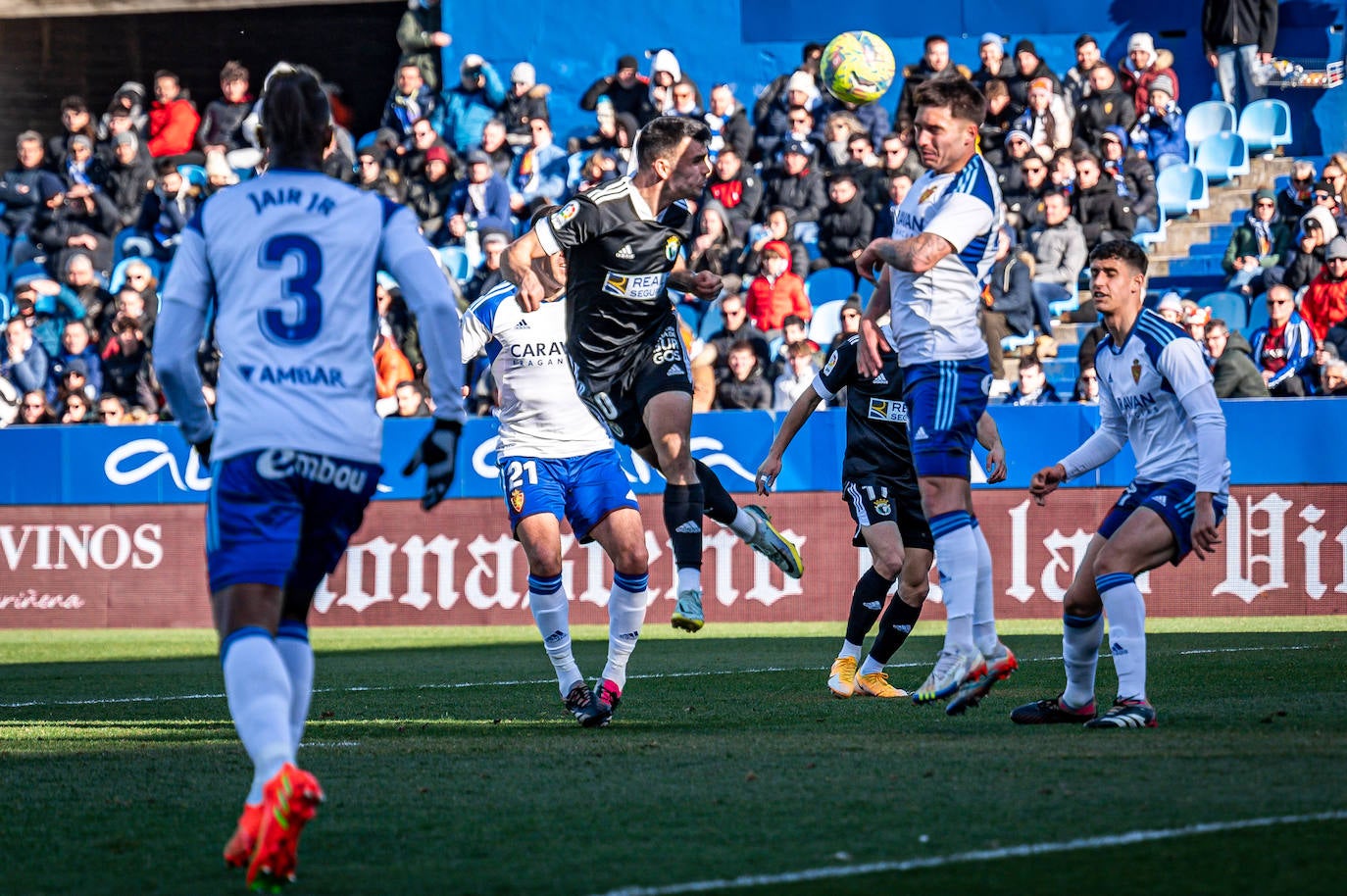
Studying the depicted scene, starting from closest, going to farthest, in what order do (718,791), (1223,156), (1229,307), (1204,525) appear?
(718,791), (1204,525), (1229,307), (1223,156)

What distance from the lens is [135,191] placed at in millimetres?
23359

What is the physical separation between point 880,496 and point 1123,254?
8.83 ft

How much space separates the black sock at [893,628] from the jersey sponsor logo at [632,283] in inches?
93.5

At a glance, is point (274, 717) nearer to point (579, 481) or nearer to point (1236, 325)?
point (579, 481)

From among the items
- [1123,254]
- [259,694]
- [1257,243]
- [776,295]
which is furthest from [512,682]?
[1257,243]

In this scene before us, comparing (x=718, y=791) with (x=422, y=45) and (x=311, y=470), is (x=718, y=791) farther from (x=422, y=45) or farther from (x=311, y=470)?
(x=422, y=45)

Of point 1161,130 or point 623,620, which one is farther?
point 1161,130

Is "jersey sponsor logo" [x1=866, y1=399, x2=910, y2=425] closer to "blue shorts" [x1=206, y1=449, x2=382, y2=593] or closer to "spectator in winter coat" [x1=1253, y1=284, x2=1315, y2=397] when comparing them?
"blue shorts" [x1=206, y1=449, x2=382, y2=593]

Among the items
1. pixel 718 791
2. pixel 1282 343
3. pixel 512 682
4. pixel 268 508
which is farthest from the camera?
pixel 1282 343

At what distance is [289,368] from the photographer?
203 inches

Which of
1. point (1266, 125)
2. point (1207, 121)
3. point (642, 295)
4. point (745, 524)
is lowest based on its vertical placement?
point (745, 524)

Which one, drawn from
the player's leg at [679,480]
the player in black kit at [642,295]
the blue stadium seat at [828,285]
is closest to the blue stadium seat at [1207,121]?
the blue stadium seat at [828,285]

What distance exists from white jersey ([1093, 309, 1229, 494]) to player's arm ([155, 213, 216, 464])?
13.8 feet

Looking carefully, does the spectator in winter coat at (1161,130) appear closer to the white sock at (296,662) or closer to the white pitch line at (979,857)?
the white pitch line at (979,857)
